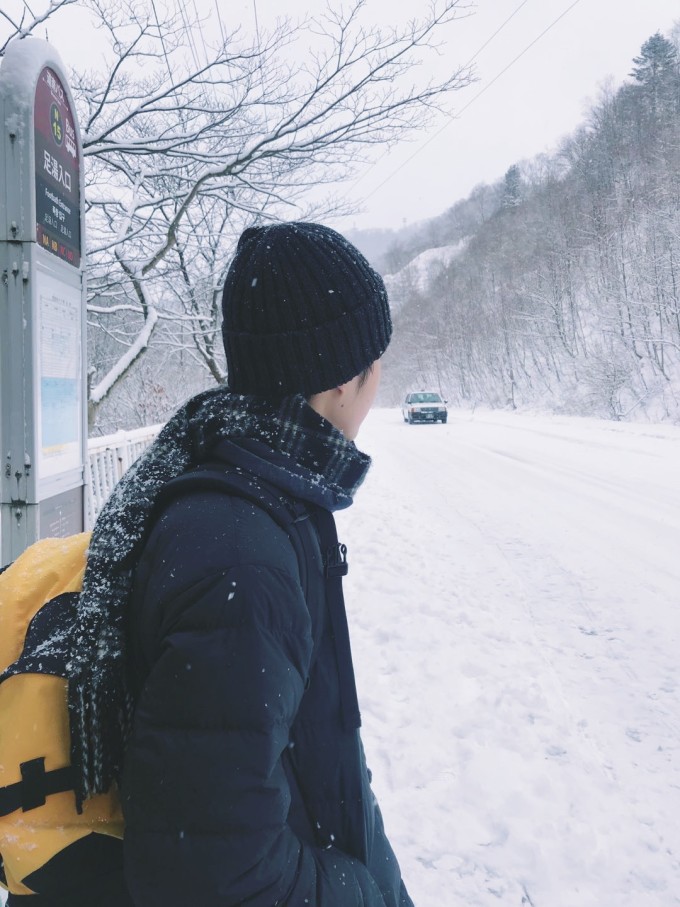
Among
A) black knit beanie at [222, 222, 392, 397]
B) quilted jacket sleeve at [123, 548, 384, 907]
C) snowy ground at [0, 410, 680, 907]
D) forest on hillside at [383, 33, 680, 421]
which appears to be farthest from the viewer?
forest on hillside at [383, 33, 680, 421]

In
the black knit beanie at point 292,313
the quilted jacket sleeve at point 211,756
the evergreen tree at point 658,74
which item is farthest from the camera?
the evergreen tree at point 658,74

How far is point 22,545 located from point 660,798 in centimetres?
311

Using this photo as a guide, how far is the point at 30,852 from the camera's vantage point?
876mm

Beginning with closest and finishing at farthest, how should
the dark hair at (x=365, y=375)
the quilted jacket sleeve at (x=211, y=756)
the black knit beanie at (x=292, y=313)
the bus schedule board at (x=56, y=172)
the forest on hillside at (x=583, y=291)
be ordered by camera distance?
the quilted jacket sleeve at (x=211, y=756) < the black knit beanie at (x=292, y=313) < the dark hair at (x=365, y=375) < the bus schedule board at (x=56, y=172) < the forest on hillside at (x=583, y=291)

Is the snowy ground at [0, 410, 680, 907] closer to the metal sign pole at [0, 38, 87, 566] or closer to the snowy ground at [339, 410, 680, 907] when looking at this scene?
the snowy ground at [339, 410, 680, 907]

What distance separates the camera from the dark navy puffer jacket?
0.80m

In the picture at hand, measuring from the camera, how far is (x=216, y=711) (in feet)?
2.64

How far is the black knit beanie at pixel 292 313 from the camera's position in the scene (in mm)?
1170

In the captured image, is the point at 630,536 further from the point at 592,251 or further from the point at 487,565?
the point at 592,251

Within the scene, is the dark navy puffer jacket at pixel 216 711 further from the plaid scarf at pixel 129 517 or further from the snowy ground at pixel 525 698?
the snowy ground at pixel 525 698

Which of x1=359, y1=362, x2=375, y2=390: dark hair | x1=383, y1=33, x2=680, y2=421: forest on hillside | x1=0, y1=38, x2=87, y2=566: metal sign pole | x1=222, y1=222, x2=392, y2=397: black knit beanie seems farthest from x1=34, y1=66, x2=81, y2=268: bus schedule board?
x1=383, y1=33, x2=680, y2=421: forest on hillside

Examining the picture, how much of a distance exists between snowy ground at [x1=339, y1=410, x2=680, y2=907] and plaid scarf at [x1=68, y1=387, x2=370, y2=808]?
1.98 meters

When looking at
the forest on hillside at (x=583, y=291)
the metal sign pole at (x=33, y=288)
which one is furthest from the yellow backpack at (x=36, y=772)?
the forest on hillside at (x=583, y=291)

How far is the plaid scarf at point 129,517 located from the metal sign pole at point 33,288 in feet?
5.38
